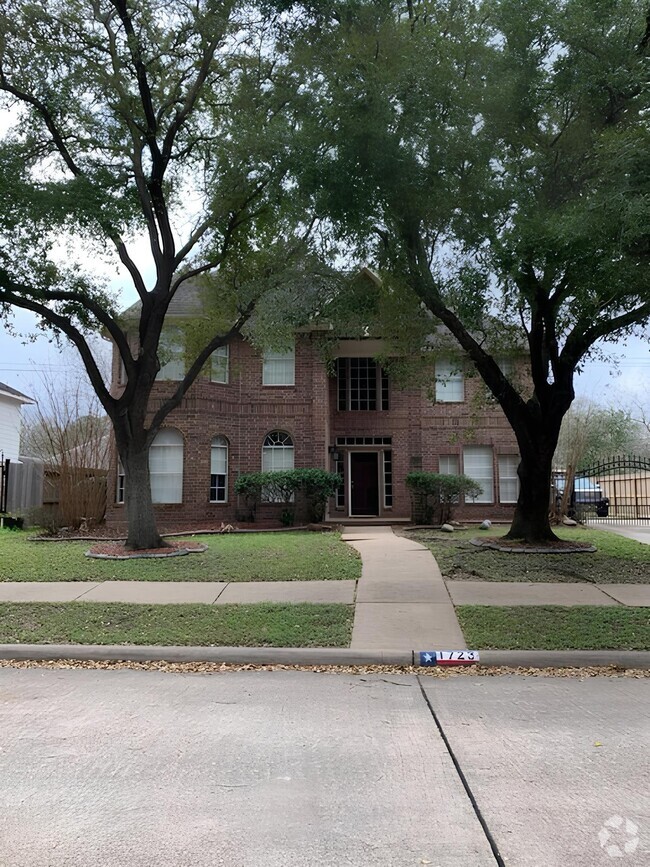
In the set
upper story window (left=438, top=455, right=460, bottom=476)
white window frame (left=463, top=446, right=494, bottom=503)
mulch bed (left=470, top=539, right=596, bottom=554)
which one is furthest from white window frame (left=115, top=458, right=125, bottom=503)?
mulch bed (left=470, top=539, right=596, bottom=554)

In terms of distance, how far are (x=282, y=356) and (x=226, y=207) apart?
876 cm

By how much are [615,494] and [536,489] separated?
40.8ft

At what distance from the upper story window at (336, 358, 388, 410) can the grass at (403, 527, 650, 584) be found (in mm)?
8553

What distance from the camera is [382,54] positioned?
10172 mm

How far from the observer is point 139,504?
13.8 m

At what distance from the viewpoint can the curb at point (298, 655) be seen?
6.96 metres

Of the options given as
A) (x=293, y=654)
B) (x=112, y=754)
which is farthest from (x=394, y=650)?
(x=112, y=754)

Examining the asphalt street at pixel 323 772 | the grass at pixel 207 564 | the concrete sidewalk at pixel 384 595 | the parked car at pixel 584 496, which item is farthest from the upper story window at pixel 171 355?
the parked car at pixel 584 496

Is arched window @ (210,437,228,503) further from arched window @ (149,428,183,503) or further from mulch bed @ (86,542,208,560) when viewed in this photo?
mulch bed @ (86,542,208,560)

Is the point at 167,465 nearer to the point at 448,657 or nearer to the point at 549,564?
the point at 549,564

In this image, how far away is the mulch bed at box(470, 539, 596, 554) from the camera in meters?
13.1

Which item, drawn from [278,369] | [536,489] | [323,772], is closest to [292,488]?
[278,369]

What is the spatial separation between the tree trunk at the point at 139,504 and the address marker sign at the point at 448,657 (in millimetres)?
8064

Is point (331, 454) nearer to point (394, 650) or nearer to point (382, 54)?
point (382, 54)
